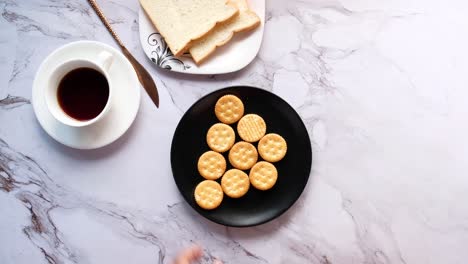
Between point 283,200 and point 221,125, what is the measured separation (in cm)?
22

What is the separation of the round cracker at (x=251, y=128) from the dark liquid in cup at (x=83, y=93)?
0.30 meters

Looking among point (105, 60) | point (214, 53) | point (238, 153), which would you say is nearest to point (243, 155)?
point (238, 153)

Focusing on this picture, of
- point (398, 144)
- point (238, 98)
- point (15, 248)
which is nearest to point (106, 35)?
point (238, 98)

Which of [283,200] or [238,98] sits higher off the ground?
[238,98]

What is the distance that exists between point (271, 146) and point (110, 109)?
37 cm

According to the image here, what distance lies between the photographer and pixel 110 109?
111cm

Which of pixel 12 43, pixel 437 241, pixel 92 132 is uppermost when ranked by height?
pixel 12 43

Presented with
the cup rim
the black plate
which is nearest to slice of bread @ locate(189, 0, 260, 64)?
the black plate

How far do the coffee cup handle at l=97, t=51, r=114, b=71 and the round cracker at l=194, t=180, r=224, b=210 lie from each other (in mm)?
321

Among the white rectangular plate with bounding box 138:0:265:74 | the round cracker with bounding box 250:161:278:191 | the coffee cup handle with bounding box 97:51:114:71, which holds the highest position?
the coffee cup handle with bounding box 97:51:114:71

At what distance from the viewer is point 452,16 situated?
1200 millimetres

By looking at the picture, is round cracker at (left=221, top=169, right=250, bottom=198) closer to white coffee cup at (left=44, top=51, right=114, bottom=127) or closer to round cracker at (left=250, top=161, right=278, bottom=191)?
round cracker at (left=250, top=161, right=278, bottom=191)

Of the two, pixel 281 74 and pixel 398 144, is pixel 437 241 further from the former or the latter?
pixel 281 74

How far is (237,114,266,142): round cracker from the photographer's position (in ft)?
3.68
